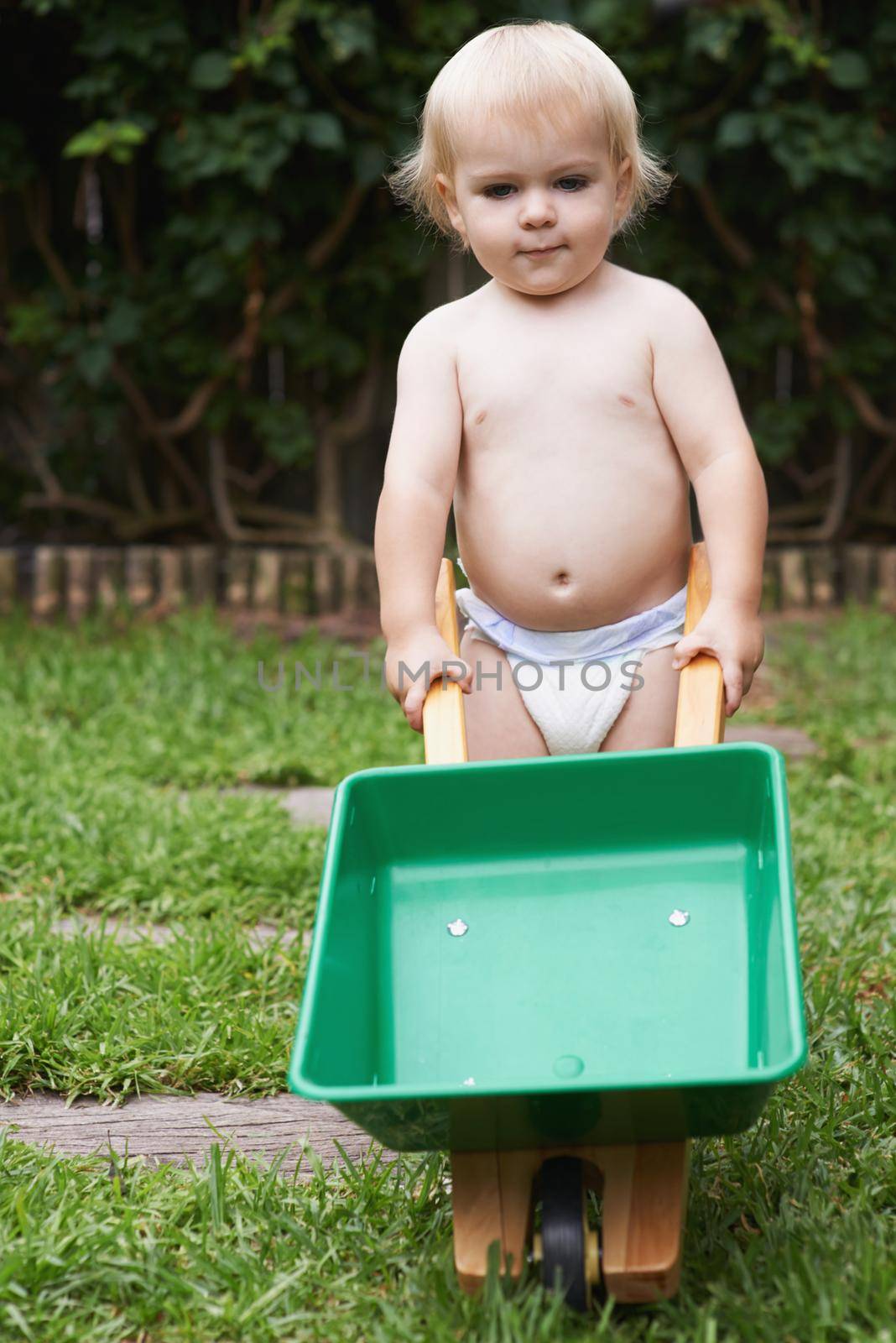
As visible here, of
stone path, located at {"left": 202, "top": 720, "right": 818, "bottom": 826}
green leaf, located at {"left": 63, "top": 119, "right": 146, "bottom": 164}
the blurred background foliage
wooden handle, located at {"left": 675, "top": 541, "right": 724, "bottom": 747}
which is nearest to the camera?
wooden handle, located at {"left": 675, "top": 541, "right": 724, "bottom": 747}

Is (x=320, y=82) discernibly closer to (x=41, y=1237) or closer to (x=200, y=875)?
(x=200, y=875)

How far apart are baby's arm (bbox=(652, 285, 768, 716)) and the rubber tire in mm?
590

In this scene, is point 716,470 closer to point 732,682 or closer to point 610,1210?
point 732,682

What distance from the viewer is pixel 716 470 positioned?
1751 mm

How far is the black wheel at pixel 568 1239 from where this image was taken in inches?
50.6

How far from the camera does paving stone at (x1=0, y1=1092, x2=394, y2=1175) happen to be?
167cm

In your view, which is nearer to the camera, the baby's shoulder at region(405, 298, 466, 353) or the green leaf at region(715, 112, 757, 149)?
the baby's shoulder at region(405, 298, 466, 353)

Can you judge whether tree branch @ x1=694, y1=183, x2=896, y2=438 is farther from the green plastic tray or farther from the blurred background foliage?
the green plastic tray

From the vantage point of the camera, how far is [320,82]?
468cm

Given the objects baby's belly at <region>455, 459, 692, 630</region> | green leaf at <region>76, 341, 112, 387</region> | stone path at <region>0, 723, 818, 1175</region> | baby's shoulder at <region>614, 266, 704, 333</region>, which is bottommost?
stone path at <region>0, 723, 818, 1175</region>

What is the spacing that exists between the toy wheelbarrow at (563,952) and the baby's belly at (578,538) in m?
0.19

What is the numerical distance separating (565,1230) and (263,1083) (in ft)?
1.97

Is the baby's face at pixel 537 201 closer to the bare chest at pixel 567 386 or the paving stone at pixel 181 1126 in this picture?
the bare chest at pixel 567 386

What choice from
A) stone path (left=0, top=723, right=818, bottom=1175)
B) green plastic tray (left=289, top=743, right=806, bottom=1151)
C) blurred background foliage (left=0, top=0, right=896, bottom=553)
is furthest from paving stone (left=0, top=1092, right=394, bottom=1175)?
blurred background foliage (left=0, top=0, right=896, bottom=553)
